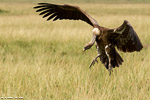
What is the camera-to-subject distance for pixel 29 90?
13.1 feet

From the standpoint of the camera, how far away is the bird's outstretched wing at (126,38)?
3420mm

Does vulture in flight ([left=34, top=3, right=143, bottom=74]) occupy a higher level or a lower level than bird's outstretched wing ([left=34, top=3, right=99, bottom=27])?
lower

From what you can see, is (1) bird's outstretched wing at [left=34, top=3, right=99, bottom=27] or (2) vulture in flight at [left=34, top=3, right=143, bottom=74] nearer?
(2) vulture in flight at [left=34, top=3, right=143, bottom=74]

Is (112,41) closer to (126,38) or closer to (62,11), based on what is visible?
(126,38)

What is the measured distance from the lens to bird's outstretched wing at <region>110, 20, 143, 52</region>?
11.2 feet

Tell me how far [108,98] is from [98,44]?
0.74m

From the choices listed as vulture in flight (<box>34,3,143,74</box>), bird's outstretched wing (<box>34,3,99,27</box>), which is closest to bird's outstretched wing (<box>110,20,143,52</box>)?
vulture in flight (<box>34,3,143,74</box>)

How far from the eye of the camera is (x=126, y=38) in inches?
146

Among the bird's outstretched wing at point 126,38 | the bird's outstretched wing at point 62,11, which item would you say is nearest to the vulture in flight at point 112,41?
the bird's outstretched wing at point 126,38

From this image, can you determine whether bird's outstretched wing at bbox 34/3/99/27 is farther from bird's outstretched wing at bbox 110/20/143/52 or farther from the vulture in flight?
bird's outstretched wing at bbox 110/20/143/52

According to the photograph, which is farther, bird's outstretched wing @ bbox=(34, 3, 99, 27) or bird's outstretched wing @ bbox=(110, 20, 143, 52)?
bird's outstretched wing @ bbox=(34, 3, 99, 27)

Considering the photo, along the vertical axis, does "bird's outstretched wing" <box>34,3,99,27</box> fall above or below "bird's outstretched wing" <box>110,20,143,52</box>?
above

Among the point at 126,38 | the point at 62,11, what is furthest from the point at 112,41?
the point at 62,11

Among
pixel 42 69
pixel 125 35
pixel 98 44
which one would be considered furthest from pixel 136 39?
pixel 42 69
